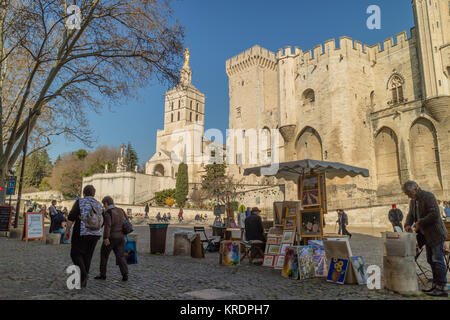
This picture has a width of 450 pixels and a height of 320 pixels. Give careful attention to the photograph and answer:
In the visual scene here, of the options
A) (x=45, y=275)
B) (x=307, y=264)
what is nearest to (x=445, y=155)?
(x=307, y=264)

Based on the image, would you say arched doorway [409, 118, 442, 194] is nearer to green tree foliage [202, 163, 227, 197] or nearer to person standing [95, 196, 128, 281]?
green tree foliage [202, 163, 227, 197]

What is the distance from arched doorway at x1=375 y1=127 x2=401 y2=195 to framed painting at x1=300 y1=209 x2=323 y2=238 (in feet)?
72.6

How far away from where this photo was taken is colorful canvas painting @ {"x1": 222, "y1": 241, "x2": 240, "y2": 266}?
26.3ft

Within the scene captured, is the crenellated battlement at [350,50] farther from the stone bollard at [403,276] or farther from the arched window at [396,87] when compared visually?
the stone bollard at [403,276]

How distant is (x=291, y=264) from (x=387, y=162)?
977 inches

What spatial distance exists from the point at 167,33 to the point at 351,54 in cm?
2435

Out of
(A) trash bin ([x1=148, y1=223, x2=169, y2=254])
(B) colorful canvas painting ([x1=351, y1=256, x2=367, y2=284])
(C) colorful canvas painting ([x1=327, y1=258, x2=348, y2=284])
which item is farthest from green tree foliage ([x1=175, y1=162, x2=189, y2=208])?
(B) colorful canvas painting ([x1=351, y1=256, x2=367, y2=284])

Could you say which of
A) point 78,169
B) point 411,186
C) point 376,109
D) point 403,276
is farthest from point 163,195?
point 403,276

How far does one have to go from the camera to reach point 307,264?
20.9 ft

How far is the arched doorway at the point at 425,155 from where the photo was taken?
2430cm

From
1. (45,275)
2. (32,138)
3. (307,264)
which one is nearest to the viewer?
(45,275)

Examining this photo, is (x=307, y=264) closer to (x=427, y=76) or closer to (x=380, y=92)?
(x=427, y=76)

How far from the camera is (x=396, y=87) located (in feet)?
94.9

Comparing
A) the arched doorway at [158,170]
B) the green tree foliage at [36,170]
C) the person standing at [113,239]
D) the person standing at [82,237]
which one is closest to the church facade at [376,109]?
the person standing at [113,239]
